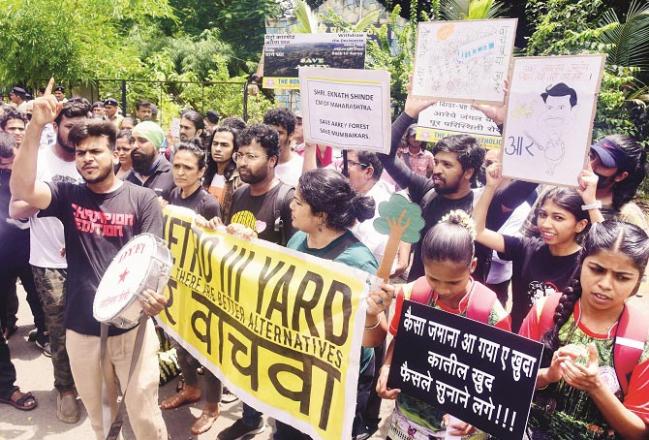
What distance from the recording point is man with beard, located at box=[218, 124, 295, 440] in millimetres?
3393

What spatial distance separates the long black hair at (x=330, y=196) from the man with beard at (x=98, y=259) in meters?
0.96

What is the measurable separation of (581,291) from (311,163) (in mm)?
2142

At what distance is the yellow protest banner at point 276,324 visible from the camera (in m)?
2.35

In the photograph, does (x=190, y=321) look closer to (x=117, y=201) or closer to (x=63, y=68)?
(x=117, y=201)

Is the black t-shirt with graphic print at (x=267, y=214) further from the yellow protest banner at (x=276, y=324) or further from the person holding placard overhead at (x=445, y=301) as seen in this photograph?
the person holding placard overhead at (x=445, y=301)

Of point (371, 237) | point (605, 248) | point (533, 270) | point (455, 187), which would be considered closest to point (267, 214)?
point (371, 237)

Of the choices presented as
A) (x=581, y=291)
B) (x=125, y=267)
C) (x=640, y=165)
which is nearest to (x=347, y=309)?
(x=581, y=291)

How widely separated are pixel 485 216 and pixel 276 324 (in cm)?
138

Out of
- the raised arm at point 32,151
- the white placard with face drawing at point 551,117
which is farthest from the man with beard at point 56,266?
the white placard with face drawing at point 551,117

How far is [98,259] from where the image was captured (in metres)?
2.98

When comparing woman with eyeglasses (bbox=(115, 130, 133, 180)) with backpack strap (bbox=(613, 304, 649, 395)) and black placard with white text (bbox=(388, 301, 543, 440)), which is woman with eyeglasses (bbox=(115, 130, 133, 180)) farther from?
backpack strap (bbox=(613, 304, 649, 395))

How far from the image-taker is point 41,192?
114 inches

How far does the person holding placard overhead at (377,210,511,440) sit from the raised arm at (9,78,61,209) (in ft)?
6.26

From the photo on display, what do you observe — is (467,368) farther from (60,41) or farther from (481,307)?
(60,41)
